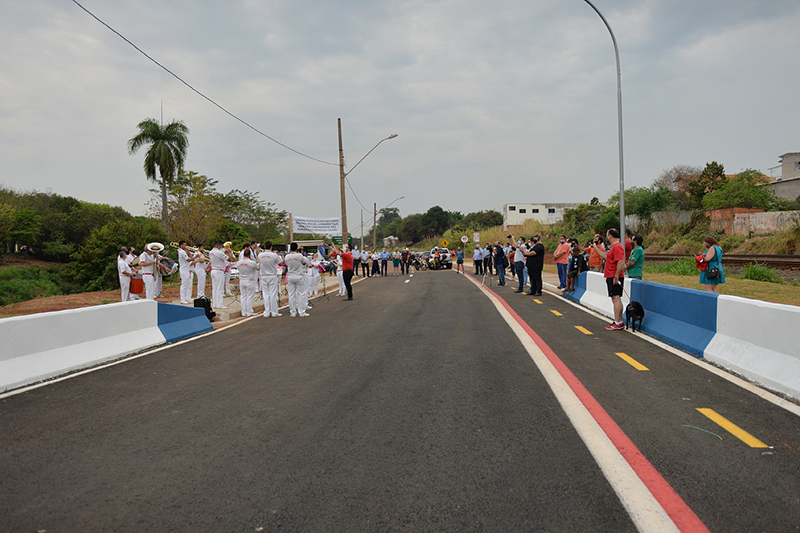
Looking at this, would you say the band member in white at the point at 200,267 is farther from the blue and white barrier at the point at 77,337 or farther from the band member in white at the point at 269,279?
the blue and white barrier at the point at 77,337

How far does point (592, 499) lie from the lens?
3029mm

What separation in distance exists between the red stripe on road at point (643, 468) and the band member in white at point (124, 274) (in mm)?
13778

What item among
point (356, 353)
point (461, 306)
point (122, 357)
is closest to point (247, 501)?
point (356, 353)

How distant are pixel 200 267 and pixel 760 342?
13.9 metres

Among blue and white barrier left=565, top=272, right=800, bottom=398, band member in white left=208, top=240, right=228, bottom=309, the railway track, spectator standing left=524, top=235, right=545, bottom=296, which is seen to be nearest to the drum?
band member in white left=208, top=240, right=228, bottom=309

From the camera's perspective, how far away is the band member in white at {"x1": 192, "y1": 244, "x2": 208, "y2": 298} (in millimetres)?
15028

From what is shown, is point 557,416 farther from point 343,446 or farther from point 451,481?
point 343,446

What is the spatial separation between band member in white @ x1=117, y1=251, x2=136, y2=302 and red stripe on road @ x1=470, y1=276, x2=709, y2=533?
13778 millimetres

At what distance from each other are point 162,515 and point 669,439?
11.7 ft

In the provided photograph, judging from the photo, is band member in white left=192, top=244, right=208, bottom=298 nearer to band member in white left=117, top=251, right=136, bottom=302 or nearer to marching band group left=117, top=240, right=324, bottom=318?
marching band group left=117, top=240, right=324, bottom=318

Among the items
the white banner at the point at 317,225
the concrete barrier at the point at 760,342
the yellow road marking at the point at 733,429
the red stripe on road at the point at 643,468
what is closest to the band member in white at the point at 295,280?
the red stripe on road at the point at 643,468

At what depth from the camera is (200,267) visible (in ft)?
50.5

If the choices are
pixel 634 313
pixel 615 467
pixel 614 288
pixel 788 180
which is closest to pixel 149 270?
pixel 614 288

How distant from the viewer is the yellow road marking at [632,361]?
629 cm
